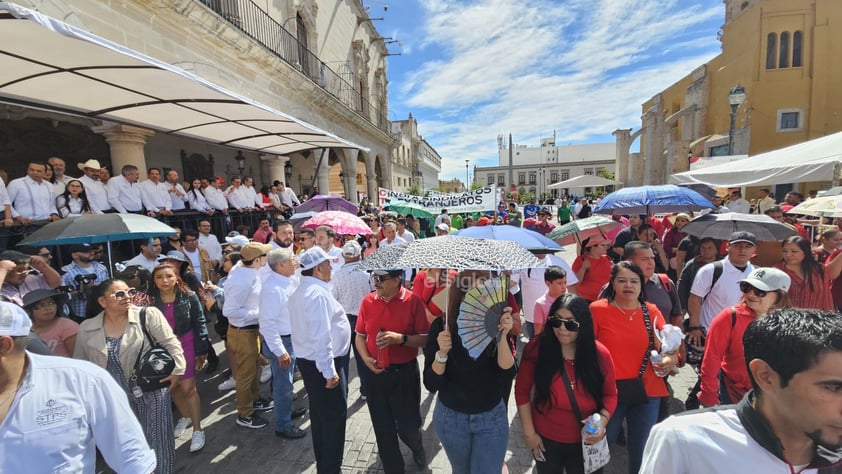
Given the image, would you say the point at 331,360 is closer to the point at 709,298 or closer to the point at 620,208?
the point at 709,298

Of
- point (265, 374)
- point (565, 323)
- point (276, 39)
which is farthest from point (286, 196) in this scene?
point (565, 323)

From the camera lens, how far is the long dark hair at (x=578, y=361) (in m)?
2.17

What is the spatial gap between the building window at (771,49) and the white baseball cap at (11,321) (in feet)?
109

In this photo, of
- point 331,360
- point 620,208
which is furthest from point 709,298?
point 331,360

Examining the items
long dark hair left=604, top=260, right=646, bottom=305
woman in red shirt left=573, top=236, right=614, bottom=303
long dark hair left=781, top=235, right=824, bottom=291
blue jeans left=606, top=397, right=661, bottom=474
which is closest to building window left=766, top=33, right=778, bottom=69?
long dark hair left=781, top=235, right=824, bottom=291

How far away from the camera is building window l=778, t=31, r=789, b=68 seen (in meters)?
21.8

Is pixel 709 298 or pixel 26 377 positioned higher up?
pixel 26 377

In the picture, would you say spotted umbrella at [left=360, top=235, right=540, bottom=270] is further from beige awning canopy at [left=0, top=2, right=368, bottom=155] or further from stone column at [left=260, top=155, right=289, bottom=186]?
stone column at [left=260, top=155, right=289, bottom=186]

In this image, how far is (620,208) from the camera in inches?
253

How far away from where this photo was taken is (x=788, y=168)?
566 centimetres

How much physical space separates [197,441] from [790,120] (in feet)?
109

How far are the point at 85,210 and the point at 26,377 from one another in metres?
5.80

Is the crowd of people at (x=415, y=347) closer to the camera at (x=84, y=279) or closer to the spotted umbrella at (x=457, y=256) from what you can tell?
the camera at (x=84, y=279)

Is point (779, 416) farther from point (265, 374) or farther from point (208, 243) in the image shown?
point (208, 243)
